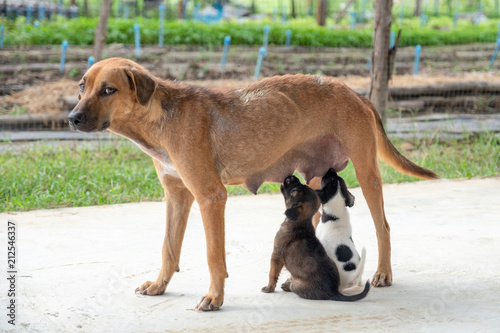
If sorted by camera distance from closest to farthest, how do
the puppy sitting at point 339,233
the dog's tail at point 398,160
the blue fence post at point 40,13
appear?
the puppy sitting at point 339,233
the dog's tail at point 398,160
the blue fence post at point 40,13

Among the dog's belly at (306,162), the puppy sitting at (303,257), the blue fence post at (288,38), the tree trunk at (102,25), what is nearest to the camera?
the puppy sitting at (303,257)

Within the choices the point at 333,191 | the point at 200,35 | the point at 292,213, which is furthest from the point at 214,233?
the point at 200,35

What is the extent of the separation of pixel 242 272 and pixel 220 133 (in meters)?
1.10

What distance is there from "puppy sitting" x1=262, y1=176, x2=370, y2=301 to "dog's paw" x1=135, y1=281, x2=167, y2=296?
0.66m

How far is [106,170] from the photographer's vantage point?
24.3ft

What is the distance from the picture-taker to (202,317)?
3596mm

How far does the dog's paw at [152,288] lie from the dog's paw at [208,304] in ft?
1.32

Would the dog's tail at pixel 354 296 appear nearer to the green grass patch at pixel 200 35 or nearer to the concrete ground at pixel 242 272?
the concrete ground at pixel 242 272

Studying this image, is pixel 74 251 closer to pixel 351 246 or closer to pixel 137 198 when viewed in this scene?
pixel 137 198

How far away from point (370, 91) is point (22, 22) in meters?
11.3

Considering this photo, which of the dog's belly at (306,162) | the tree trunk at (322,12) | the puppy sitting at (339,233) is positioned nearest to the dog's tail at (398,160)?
the dog's belly at (306,162)

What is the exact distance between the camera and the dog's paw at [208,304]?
3.69 m

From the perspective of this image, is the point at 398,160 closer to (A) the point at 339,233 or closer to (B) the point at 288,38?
(A) the point at 339,233

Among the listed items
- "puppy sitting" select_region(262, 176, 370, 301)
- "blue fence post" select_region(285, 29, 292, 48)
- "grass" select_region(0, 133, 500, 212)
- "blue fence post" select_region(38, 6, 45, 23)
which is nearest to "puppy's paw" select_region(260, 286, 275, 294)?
"puppy sitting" select_region(262, 176, 370, 301)
